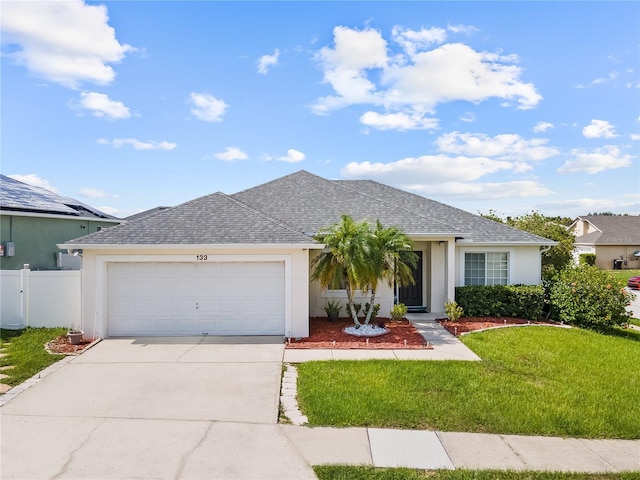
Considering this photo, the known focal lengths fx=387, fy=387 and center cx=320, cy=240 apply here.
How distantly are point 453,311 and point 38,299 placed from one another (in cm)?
1322

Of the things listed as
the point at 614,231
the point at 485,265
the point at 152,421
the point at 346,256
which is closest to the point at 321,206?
the point at 346,256

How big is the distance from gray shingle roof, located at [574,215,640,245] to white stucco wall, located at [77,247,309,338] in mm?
40716

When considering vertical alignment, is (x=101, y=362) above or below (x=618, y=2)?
below

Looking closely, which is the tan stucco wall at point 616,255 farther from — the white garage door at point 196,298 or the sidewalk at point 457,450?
the sidewalk at point 457,450

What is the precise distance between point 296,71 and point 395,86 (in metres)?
3.62

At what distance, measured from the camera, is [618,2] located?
10.7 metres

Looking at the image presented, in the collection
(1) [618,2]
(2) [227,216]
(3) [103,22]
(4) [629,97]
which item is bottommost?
(2) [227,216]

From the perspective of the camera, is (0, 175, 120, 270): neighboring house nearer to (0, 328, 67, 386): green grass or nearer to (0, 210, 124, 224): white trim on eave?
(0, 210, 124, 224): white trim on eave

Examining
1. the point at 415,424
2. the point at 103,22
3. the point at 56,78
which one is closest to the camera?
the point at 415,424

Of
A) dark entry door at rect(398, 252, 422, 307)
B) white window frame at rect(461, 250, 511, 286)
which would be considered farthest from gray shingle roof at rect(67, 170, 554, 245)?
dark entry door at rect(398, 252, 422, 307)

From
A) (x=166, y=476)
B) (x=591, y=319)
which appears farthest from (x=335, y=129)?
(x=166, y=476)

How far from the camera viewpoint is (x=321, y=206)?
1581 centimetres

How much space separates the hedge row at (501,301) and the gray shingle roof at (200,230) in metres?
6.63

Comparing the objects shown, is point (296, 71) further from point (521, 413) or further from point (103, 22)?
point (521, 413)
